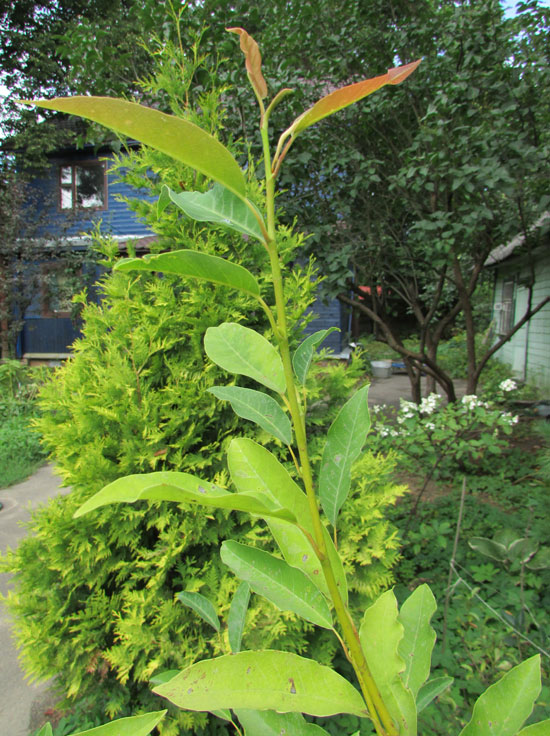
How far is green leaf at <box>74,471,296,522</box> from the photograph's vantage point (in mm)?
384

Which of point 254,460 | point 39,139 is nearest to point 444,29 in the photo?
point 254,460

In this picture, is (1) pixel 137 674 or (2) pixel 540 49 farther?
(2) pixel 540 49

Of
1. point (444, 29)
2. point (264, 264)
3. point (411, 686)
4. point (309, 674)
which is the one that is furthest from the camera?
point (444, 29)

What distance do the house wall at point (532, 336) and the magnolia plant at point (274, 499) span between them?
8.00 m

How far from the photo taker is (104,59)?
4219 millimetres

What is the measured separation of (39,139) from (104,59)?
349 inches

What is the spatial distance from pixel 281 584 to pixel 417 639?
27cm

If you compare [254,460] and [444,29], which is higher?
[444,29]

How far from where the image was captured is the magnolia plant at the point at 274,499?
1.38 ft

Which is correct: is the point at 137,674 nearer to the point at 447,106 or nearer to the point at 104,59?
the point at 447,106

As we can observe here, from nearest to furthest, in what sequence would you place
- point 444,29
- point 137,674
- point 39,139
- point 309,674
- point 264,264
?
point 309,674 < point 137,674 < point 264,264 < point 444,29 < point 39,139

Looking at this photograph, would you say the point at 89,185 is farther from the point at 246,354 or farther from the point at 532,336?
the point at 246,354

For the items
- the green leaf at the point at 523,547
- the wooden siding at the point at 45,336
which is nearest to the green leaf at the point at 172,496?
the green leaf at the point at 523,547

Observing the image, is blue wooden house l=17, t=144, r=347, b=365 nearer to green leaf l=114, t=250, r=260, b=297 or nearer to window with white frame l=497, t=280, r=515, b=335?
window with white frame l=497, t=280, r=515, b=335
